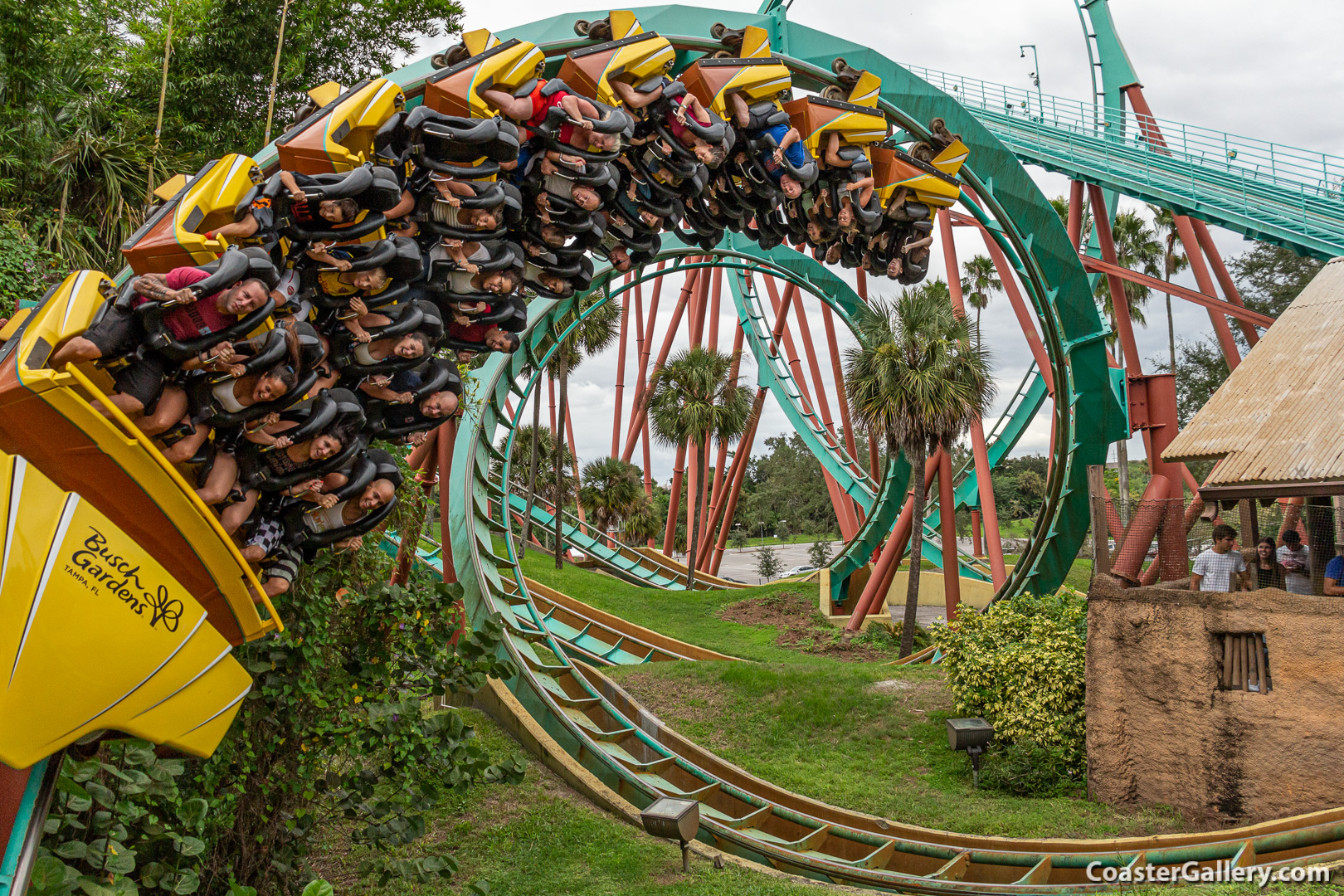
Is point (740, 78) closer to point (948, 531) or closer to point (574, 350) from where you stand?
point (948, 531)

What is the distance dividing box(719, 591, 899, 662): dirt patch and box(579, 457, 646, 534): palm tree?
7909 mm

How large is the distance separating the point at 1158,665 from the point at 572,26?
19.6 ft

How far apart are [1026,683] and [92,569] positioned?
7250 millimetres

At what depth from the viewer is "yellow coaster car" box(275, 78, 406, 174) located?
3.44 meters

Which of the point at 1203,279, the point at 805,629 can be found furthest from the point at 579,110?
the point at 1203,279

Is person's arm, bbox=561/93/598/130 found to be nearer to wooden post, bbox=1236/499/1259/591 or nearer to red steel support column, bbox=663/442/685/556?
wooden post, bbox=1236/499/1259/591

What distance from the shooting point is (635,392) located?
25234 millimetres

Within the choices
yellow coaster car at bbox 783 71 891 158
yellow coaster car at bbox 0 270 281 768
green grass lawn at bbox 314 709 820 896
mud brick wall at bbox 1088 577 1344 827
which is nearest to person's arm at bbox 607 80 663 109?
yellow coaster car at bbox 783 71 891 158

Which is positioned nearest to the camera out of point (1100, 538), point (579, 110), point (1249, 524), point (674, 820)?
point (579, 110)

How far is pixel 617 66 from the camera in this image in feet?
14.5

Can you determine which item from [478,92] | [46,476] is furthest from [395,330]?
[46,476]

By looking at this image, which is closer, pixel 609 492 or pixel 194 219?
pixel 194 219

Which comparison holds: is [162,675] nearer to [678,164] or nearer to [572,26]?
[678,164]

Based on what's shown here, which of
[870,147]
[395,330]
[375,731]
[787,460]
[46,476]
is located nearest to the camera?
[46,476]
